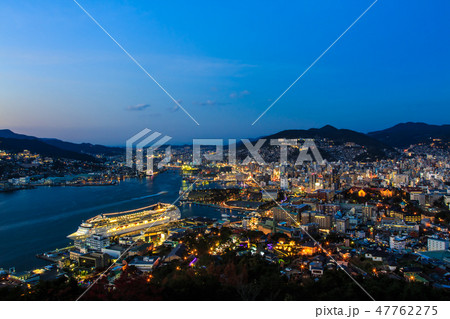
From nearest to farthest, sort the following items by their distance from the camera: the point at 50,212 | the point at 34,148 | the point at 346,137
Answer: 1. the point at 50,212
2. the point at 34,148
3. the point at 346,137

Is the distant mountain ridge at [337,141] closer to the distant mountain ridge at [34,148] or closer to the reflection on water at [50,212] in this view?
the distant mountain ridge at [34,148]

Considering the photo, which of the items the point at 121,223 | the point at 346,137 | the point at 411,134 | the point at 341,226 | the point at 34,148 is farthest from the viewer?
the point at 411,134

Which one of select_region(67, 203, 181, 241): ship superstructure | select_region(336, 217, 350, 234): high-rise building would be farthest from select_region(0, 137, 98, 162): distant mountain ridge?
select_region(336, 217, 350, 234): high-rise building

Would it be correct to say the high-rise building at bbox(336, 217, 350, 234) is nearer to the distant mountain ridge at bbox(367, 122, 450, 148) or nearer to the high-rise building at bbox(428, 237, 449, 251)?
Result: the high-rise building at bbox(428, 237, 449, 251)

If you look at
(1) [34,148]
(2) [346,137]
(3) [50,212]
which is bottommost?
(3) [50,212]

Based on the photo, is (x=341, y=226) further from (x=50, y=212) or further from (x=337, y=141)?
(x=337, y=141)

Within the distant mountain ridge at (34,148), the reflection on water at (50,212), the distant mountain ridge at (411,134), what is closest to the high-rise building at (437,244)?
the reflection on water at (50,212)

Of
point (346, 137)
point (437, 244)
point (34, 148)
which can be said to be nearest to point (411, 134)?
point (346, 137)

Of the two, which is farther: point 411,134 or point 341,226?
point 411,134

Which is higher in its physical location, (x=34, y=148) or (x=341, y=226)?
(x=34, y=148)
